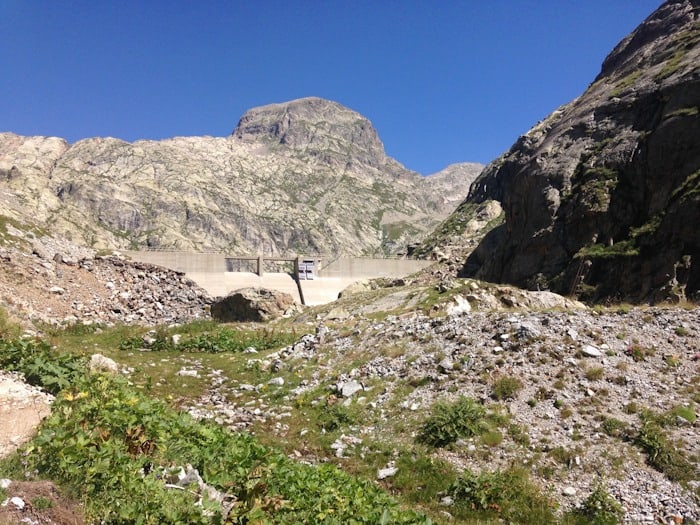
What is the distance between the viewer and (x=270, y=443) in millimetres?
11062

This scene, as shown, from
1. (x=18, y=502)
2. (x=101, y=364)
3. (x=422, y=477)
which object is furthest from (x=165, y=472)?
(x=101, y=364)

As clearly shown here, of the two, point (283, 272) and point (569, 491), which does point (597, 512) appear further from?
point (283, 272)

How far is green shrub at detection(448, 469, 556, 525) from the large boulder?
2817 cm

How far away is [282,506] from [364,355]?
1126 cm

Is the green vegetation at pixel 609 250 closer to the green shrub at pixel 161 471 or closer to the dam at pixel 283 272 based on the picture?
the dam at pixel 283 272

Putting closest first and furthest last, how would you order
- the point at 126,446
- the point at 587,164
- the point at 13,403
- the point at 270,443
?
the point at 126,446, the point at 13,403, the point at 270,443, the point at 587,164

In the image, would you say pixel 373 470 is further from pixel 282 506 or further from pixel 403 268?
pixel 403 268

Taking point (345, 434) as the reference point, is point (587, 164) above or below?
above

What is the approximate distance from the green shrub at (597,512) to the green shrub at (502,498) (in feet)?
1.30

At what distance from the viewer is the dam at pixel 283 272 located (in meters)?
52.9

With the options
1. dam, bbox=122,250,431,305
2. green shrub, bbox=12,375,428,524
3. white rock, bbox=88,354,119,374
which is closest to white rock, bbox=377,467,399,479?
green shrub, bbox=12,375,428,524

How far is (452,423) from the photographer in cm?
1084

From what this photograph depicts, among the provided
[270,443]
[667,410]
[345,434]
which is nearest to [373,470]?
[345,434]

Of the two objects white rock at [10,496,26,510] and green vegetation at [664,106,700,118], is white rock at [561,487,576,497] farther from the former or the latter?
green vegetation at [664,106,700,118]
